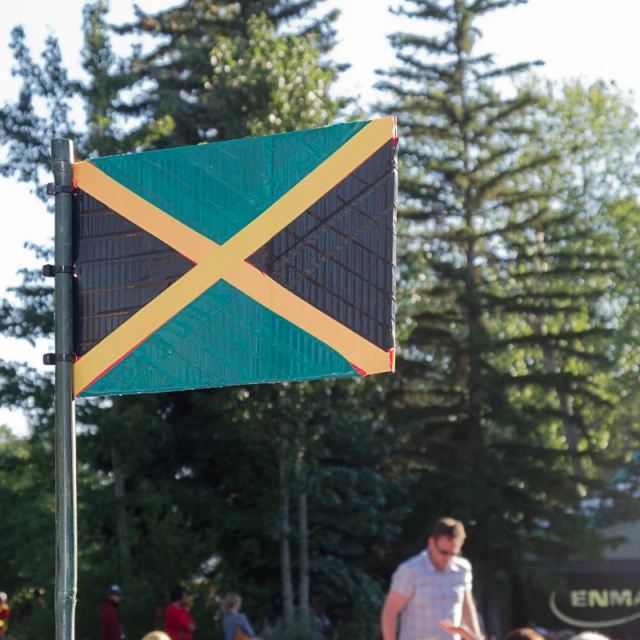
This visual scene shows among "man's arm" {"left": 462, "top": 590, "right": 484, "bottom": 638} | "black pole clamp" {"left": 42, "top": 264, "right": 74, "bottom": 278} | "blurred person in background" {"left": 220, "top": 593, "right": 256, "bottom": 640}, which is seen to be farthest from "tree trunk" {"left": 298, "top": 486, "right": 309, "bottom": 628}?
"black pole clamp" {"left": 42, "top": 264, "right": 74, "bottom": 278}

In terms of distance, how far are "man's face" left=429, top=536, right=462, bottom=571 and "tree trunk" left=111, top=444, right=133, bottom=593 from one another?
569 inches

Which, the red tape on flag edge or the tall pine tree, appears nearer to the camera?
the red tape on flag edge

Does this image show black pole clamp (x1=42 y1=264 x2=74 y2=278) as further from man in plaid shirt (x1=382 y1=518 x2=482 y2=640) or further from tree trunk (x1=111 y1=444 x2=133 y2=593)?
tree trunk (x1=111 y1=444 x2=133 y2=593)

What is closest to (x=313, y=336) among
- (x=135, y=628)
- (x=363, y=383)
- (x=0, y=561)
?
(x=135, y=628)

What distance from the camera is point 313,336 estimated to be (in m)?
2.95

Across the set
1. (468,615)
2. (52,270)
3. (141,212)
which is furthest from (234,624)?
(141,212)

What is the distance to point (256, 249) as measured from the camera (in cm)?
298

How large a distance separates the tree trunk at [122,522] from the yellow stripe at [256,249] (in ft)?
57.5

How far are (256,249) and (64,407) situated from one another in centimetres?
62

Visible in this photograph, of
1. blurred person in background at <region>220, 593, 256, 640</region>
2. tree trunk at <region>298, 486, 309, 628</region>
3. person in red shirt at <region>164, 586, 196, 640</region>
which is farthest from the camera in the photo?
tree trunk at <region>298, 486, 309, 628</region>

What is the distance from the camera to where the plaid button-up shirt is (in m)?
6.15

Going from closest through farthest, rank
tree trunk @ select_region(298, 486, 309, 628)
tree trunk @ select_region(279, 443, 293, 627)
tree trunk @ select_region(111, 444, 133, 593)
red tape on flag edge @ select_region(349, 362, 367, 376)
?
red tape on flag edge @ select_region(349, 362, 367, 376), tree trunk @ select_region(111, 444, 133, 593), tree trunk @ select_region(279, 443, 293, 627), tree trunk @ select_region(298, 486, 309, 628)

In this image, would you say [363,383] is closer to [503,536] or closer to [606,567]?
[503,536]

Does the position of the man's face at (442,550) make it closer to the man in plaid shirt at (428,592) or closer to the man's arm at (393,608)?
the man in plaid shirt at (428,592)
